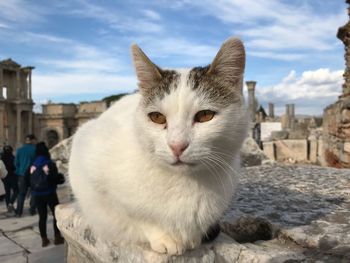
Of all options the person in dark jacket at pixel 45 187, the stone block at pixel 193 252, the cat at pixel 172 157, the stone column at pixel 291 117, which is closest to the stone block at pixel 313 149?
the stone column at pixel 291 117

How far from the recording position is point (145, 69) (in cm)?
190

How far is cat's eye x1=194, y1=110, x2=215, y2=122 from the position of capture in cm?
170

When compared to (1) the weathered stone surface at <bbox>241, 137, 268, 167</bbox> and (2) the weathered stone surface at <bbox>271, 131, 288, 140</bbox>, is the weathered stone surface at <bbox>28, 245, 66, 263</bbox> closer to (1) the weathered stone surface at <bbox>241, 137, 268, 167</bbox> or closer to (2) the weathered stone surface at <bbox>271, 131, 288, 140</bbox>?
(1) the weathered stone surface at <bbox>241, 137, 268, 167</bbox>

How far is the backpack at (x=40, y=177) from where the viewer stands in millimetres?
5340

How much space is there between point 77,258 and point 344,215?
186cm

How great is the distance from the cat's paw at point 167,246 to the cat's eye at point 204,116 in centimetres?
60

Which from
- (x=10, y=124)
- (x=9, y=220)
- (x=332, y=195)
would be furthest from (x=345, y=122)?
(x=10, y=124)

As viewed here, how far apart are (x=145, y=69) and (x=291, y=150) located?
1685cm

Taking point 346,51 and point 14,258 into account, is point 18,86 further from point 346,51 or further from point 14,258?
point 14,258

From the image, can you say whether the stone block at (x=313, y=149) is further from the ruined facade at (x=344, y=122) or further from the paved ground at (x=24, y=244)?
the paved ground at (x=24, y=244)

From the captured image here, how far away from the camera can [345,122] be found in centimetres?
672

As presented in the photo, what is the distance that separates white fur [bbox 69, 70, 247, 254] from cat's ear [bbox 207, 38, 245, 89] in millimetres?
158

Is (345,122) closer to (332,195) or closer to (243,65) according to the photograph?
(332,195)

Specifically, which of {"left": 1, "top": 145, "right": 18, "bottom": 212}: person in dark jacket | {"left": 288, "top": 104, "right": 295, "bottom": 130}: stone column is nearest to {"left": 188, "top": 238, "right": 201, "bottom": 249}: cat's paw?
{"left": 1, "top": 145, "right": 18, "bottom": 212}: person in dark jacket
